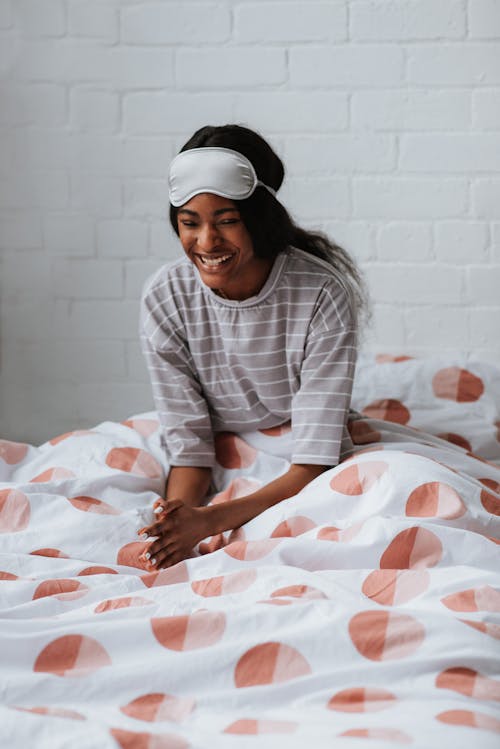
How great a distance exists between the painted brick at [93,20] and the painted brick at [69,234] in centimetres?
45

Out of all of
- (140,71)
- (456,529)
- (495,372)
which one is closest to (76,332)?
(140,71)

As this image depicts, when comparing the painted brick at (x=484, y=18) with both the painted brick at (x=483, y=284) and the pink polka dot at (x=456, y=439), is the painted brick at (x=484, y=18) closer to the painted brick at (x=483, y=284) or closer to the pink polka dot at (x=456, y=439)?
the painted brick at (x=483, y=284)

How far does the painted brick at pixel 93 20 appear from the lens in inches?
91.7

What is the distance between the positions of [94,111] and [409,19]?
80cm

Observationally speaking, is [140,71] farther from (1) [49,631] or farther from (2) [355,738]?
(2) [355,738]

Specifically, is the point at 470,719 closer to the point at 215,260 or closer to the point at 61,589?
the point at 61,589

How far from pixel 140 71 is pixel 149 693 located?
178 cm

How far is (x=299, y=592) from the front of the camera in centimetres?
109

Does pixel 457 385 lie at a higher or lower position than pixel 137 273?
lower

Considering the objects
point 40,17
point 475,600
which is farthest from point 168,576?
point 40,17

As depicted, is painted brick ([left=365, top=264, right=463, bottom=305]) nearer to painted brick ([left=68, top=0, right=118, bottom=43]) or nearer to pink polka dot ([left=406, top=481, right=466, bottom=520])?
painted brick ([left=68, top=0, right=118, bottom=43])

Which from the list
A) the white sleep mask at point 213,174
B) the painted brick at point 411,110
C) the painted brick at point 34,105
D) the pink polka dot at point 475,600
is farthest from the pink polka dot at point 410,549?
the painted brick at point 34,105

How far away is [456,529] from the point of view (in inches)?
47.1

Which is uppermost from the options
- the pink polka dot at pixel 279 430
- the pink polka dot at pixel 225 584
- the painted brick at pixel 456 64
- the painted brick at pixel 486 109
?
the painted brick at pixel 456 64
